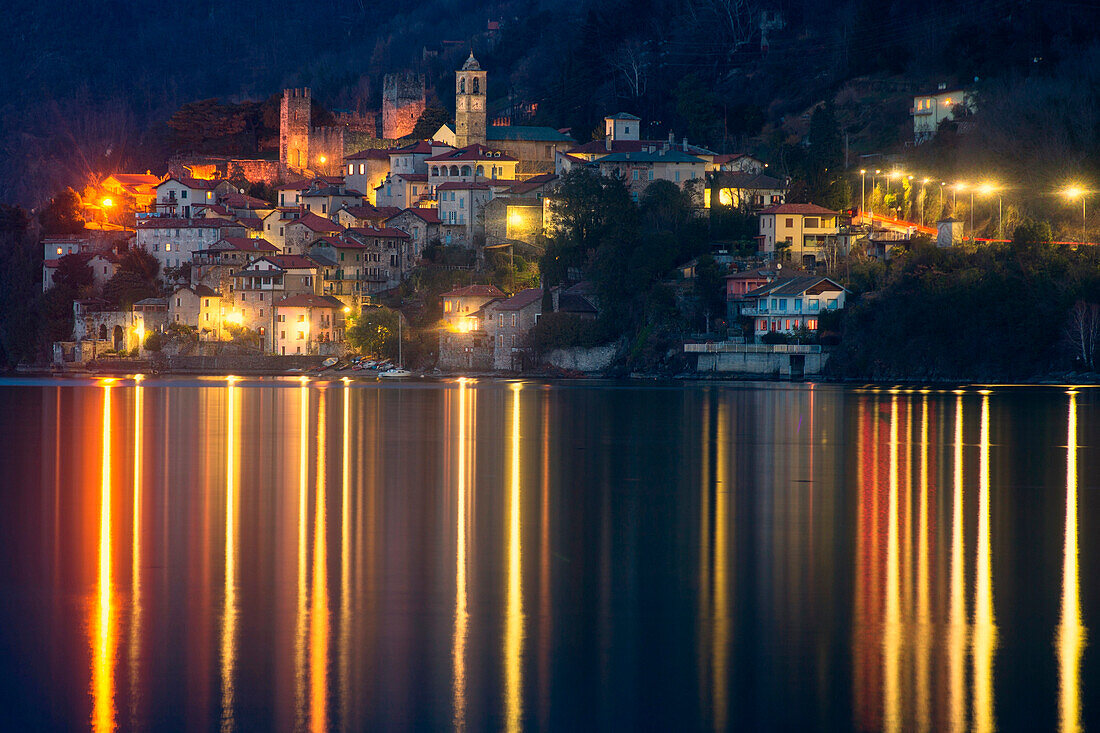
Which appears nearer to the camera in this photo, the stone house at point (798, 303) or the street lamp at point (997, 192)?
the stone house at point (798, 303)

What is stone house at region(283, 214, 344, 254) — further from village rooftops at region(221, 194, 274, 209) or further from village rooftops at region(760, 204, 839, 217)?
village rooftops at region(760, 204, 839, 217)

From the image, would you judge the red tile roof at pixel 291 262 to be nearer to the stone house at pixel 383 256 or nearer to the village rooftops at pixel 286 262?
the village rooftops at pixel 286 262

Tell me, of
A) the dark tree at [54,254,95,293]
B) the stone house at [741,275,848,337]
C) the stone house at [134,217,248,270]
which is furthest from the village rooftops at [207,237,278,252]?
the stone house at [741,275,848,337]

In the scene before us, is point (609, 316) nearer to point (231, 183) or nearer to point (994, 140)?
point (994, 140)

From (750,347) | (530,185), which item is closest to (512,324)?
(530,185)

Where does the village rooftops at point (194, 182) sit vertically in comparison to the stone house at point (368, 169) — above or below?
below

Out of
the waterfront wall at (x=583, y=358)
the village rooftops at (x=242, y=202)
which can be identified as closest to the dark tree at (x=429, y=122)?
the village rooftops at (x=242, y=202)

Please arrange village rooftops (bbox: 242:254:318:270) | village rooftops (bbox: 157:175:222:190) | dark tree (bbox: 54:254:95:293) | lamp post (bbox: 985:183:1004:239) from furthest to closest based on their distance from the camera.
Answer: village rooftops (bbox: 157:175:222:190) < dark tree (bbox: 54:254:95:293) < village rooftops (bbox: 242:254:318:270) < lamp post (bbox: 985:183:1004:239)
